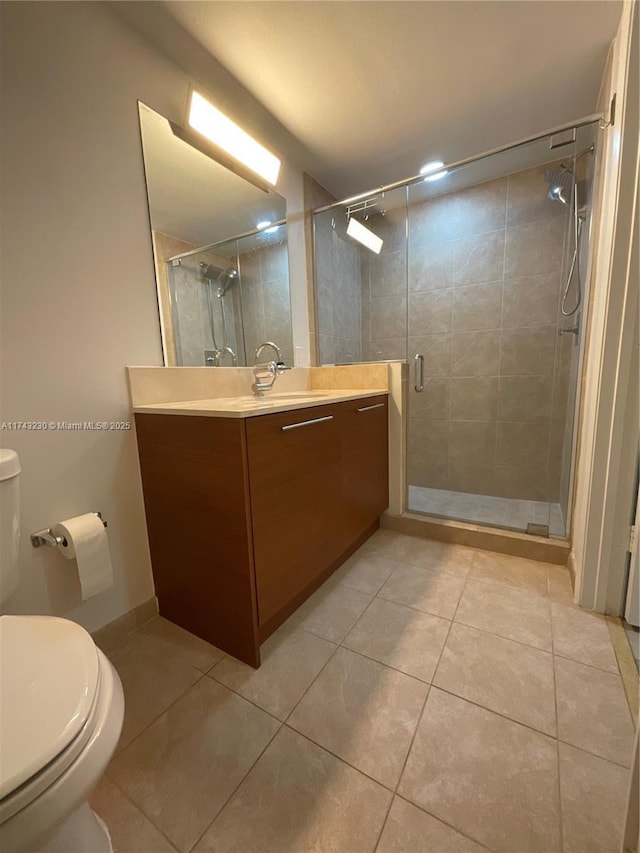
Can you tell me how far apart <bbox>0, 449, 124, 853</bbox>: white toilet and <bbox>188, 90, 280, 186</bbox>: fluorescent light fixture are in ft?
6.04

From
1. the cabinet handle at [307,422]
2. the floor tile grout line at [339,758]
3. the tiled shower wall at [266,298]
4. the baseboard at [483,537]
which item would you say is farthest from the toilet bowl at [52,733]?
the baseboard at [483,537]

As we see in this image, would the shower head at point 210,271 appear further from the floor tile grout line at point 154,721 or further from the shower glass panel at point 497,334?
the floor tile grout line at point 154,721

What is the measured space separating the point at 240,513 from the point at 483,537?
138 centimetres

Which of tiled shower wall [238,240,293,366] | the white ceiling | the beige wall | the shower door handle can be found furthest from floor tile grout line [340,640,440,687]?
the white ceiling

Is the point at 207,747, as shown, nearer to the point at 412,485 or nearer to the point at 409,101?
the point at 412,485

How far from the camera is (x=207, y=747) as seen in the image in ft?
2.91

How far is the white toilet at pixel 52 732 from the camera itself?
47cm

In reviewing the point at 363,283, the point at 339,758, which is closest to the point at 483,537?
the point at 339,758

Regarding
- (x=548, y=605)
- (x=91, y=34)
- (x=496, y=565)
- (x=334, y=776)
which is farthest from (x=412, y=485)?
(x=91, y=34)

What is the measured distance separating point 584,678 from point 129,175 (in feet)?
7.38

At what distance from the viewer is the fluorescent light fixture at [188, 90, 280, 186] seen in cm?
141

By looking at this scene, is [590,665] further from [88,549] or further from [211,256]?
[211,256]

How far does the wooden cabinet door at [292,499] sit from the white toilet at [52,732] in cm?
49

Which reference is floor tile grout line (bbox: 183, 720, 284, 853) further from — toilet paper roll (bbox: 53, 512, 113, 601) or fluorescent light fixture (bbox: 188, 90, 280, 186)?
fluorescent light fixture (bbox: 188, 90, 280, 186)
